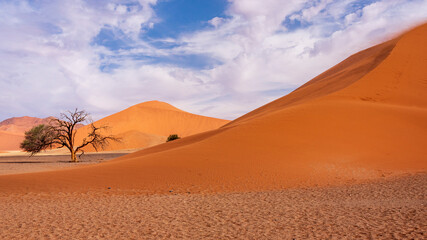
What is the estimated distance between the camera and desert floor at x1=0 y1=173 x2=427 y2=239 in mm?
5914

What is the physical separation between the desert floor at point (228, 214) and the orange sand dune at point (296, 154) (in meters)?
1.53

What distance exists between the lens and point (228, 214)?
7.52m

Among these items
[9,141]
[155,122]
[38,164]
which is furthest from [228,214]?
[9,141]

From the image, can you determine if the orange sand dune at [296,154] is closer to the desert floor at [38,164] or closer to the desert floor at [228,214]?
the desert floor at [228,214]

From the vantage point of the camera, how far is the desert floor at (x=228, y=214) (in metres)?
5.91

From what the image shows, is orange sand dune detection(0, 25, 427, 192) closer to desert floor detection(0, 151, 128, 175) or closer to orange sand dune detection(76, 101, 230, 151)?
desert floor detection(0, 151, 128, 175)

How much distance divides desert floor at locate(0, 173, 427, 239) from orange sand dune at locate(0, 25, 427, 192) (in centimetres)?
153

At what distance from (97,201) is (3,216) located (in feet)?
8.23

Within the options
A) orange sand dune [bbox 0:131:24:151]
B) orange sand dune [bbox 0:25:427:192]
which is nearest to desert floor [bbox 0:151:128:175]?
orange sand dune [bbox 0:25:427:192]

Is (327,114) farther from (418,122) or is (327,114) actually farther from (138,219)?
(138,219)

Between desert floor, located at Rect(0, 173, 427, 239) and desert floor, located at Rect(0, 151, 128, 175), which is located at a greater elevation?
desert floor, located at Rect(0, 151, 128, 175)

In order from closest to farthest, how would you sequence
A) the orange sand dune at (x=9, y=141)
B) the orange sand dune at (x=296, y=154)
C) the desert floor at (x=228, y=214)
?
1. the desert floor at (x=228, y=214)
2. the orange sand dune at (x=296, y=154)
3. the orange sand dune at (x=9, y=141)

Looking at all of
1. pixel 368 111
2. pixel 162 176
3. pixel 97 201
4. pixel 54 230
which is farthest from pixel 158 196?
pixel 368 111

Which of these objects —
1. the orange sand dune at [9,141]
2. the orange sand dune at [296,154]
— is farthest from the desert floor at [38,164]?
the orange sand dune at [9,141]
